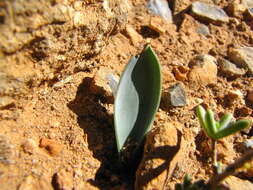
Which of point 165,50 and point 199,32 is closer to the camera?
point 165,50

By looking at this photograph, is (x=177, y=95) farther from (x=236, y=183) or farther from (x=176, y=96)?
(x=236, y=183)

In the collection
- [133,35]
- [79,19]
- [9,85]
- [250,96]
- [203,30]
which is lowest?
[250,96]

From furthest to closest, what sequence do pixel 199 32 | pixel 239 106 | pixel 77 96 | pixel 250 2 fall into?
pixel 250 2
pixel 199 32
pixel 239 106
pixel 77 96

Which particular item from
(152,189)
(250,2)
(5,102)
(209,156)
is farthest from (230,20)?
(5,102)

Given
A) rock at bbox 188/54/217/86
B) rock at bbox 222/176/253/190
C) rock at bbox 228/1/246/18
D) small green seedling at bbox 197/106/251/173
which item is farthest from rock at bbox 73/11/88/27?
rock at bbox 228/1/246/18

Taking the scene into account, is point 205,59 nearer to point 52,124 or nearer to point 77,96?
point 77,96

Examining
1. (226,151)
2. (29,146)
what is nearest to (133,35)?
(226,151)

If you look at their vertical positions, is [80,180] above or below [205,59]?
below

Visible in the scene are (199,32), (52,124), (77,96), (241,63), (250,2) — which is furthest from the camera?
(250,2)
